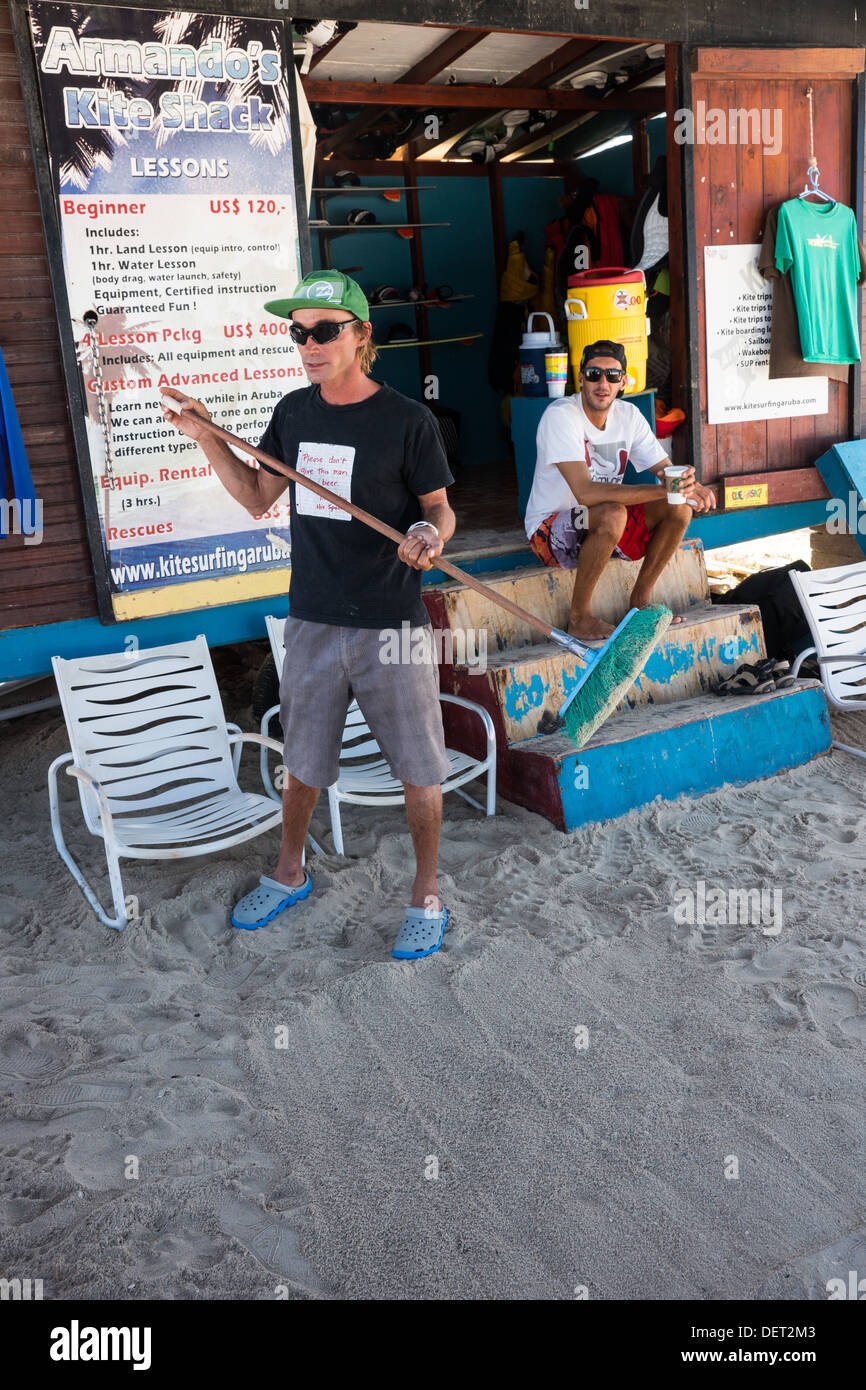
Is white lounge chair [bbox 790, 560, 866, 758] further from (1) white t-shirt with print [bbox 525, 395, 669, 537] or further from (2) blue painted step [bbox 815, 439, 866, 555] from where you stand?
(1) white t-shirt with print [bbox 525, 395, 669, 537]

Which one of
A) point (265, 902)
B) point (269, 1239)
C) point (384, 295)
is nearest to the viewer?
point (269, 1239)

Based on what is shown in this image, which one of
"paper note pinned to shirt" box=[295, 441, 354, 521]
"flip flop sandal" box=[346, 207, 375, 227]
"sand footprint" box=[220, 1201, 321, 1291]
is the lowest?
"sand footprint" box=[220, 1201, 321, 1291]

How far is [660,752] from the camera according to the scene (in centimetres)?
476

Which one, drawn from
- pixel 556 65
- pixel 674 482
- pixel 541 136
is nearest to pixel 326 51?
pixel 556 65

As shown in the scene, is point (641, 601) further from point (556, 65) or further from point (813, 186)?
point (556, 65)

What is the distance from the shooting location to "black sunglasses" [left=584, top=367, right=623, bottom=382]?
4.97 m

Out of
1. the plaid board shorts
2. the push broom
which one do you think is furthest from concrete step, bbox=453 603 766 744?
the push broom

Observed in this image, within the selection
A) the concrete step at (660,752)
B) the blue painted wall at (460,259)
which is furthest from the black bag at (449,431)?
the concrete step at (660,752)

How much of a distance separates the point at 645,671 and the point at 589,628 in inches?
13.4

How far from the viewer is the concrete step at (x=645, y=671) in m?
4.82

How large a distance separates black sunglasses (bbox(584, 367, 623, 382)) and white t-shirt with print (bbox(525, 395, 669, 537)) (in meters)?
0.14

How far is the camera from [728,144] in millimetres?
6156
